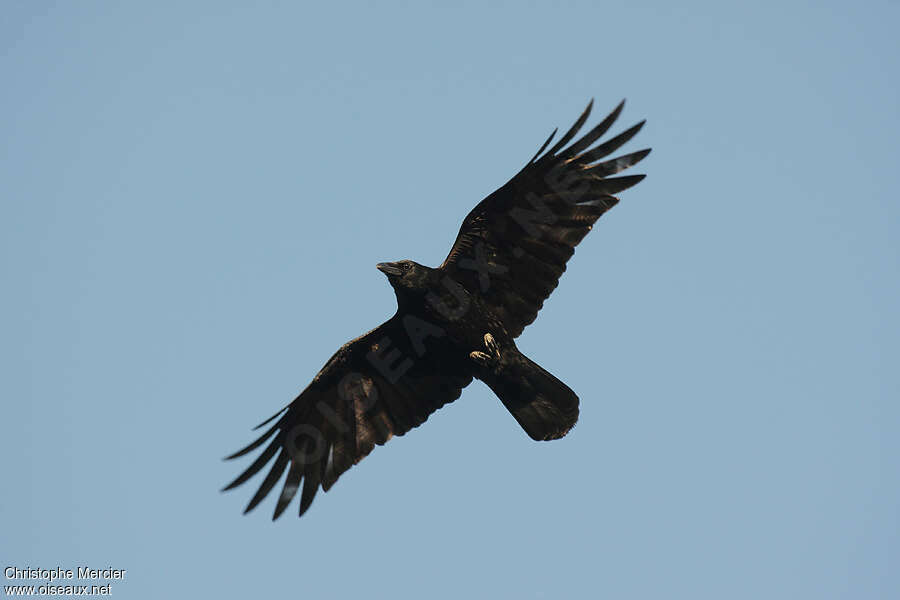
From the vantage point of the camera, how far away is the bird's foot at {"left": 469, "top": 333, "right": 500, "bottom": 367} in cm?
1057

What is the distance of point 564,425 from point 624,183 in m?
2.60

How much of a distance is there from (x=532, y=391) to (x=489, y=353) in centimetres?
62

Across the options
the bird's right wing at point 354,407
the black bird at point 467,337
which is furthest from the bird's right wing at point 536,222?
the bird's right wing at point 354,407

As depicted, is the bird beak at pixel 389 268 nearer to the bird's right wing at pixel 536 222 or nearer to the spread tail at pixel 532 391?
the bird's right wing at pixel 536 222

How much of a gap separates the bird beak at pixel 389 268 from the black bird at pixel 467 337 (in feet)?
0.04

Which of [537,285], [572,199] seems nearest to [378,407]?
[537,285]

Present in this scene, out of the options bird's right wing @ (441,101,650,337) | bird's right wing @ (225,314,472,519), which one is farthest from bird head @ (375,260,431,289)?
bird's right wing @ (225,314,472,519)

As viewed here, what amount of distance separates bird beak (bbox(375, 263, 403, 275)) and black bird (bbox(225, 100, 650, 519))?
1 cm

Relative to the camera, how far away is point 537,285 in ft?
35.1

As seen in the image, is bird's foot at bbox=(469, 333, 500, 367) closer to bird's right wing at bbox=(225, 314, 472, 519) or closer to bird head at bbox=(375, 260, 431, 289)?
bird's right wing at bbox=(225, 314, 472, 519)

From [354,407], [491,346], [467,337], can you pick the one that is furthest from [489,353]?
[354,407]

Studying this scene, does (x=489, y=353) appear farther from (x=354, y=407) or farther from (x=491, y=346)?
(x=354, y=407)

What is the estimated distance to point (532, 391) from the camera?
1066 cm

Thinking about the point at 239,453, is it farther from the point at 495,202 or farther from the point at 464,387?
the point at 495,202
